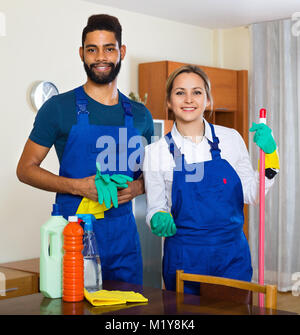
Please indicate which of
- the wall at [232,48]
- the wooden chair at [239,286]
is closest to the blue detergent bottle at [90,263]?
the wooden chair at [239,286]

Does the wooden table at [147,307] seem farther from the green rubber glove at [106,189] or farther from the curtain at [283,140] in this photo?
the curtain at [283,140]

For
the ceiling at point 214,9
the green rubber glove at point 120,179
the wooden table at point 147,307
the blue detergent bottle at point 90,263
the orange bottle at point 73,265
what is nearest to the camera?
the wooden table at point 147,307

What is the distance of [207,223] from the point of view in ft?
7.53

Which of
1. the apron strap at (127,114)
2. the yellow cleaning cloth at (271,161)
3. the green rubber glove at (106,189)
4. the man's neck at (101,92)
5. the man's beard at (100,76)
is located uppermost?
the man's beard at (100,76)

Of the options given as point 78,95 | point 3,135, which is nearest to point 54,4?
point 3,135

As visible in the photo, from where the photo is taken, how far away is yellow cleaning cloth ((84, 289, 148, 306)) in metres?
1.74

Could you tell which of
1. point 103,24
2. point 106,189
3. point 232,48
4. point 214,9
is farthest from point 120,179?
point 232,48

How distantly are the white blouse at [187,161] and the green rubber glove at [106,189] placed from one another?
198 mm

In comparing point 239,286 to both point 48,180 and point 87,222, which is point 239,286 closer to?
point 87,222

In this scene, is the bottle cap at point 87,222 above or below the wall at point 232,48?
below

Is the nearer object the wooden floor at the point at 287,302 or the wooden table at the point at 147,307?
the wooden table at the point at 147,307

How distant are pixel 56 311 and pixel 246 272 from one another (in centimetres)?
95

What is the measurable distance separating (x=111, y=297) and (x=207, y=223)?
0.65 metres

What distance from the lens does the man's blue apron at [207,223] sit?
2283 mm
